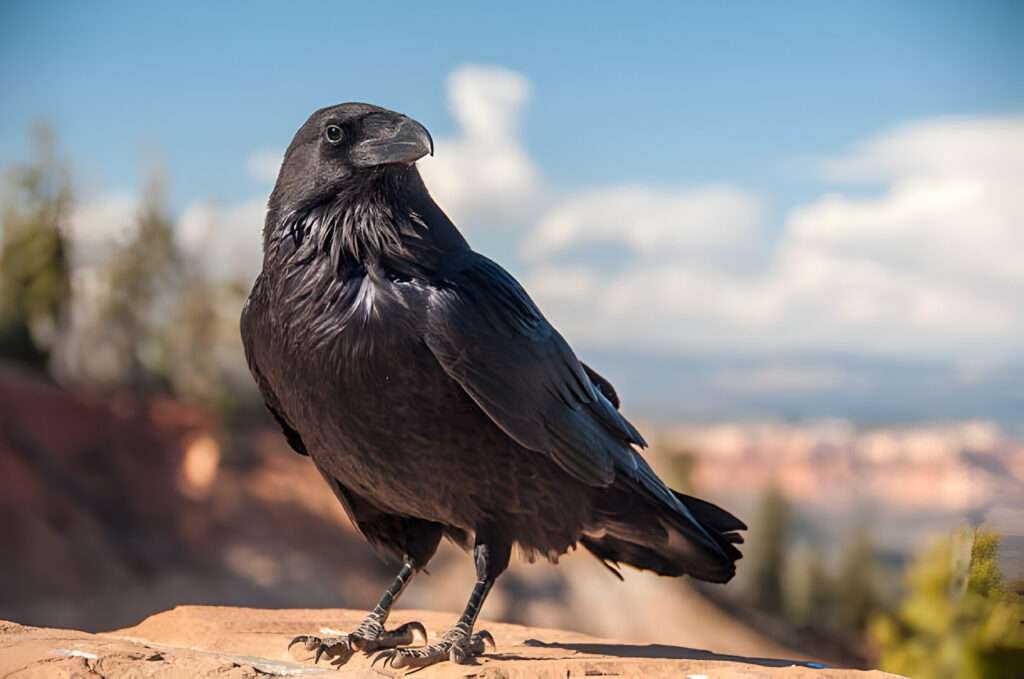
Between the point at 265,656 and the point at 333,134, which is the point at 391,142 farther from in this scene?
the point at 265,656

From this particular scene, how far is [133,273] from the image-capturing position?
571 inches

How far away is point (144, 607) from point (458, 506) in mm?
9553

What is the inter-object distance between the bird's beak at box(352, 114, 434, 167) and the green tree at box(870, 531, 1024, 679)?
286 cm

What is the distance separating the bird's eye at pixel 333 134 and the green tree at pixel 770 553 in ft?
29.7

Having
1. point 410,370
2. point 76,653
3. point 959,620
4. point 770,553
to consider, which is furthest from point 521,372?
point 770,553

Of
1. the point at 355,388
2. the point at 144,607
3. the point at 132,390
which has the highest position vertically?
the point at 132,390

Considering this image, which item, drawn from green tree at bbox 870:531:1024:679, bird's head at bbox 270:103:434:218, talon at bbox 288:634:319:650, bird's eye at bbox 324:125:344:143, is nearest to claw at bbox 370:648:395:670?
talon at bbox 288:634:319:650

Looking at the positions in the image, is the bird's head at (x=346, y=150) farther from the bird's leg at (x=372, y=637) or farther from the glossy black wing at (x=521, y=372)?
the bird's leg at (x=372, y=637)

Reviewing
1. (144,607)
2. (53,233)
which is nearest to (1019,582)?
(144,607)

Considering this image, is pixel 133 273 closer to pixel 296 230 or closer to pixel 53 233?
pixel 53 233

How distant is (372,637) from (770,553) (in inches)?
358

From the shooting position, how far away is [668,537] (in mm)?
4586

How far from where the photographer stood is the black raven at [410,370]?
377cm

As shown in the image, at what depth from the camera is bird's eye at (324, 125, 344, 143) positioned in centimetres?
399
